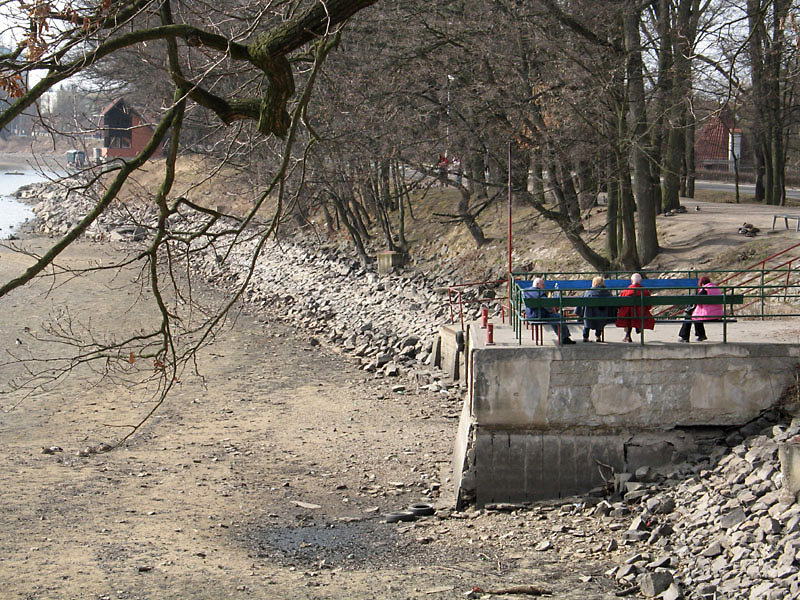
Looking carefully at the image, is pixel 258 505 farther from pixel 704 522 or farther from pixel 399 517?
pixel 704 522

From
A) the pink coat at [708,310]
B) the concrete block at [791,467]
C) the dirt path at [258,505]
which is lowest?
the dirt path at [258,505]

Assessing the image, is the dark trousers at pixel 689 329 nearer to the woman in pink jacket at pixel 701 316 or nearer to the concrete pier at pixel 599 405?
the woman in pink jacket at pixel 701 316

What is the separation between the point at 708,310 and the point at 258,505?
764 centimetres

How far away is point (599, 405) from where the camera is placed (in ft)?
46.0

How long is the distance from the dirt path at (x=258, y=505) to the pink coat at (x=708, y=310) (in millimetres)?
3502

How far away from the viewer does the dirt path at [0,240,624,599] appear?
37.4 ft

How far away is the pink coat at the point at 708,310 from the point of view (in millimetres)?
13992

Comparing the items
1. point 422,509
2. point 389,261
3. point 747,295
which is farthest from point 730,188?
point 422,509

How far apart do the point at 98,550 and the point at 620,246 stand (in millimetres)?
17926

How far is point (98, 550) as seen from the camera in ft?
40.0

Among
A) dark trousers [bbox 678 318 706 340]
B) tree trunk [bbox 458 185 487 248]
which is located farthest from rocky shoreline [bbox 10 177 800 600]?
tree trunk [bbox 458 185 487 248]

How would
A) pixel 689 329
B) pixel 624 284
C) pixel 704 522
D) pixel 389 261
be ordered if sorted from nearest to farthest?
pixel 704 522, pixel 689 329, pixel 624 284, pixel 389 261

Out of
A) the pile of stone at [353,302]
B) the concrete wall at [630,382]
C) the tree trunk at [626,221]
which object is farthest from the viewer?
the pile of stone at [353,302]

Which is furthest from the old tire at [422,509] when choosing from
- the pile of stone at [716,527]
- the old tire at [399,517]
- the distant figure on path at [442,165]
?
the distant figure on path at [442,165]
